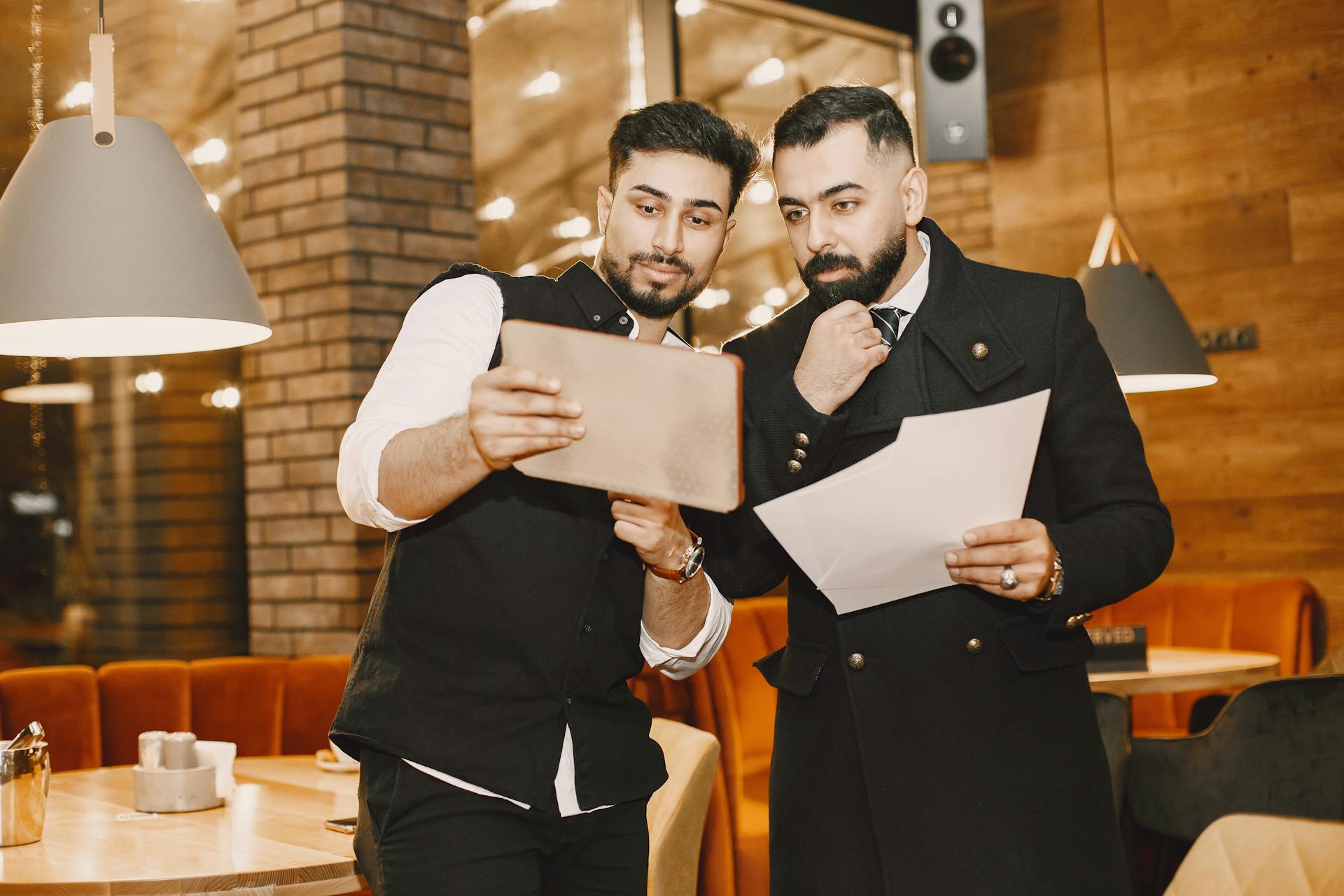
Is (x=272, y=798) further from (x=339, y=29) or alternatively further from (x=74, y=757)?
(x=339, y=29)

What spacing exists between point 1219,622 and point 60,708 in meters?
4.22

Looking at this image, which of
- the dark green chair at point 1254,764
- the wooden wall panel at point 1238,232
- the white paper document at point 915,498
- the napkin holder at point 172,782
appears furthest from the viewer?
the wooden wall panel at point 1238,232

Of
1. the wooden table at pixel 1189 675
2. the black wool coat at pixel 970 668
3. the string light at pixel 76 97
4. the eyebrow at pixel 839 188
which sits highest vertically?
the string light at pixel 76 97

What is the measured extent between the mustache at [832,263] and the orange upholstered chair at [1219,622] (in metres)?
3.71

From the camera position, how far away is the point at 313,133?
12.5ft

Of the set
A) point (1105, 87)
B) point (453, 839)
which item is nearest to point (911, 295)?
point (453, 839)

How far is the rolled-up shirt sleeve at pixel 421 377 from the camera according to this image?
1419 millimetres

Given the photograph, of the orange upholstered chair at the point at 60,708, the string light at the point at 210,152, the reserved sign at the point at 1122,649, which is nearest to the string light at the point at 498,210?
the string light at the point at 210,152

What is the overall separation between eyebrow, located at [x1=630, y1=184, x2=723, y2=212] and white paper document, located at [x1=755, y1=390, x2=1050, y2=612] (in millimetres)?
564

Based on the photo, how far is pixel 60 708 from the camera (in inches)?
129

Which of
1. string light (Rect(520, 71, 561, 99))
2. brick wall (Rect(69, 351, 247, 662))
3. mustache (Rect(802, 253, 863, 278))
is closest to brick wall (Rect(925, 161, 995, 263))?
string light (Rect(520, 71, 561, 99))

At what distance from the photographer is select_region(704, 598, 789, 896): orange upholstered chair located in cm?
342

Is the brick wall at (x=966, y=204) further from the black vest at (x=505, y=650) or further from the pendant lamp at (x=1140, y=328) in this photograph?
the black vest at (x=505, y=650)

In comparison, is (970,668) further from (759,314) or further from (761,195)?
(761,195)
